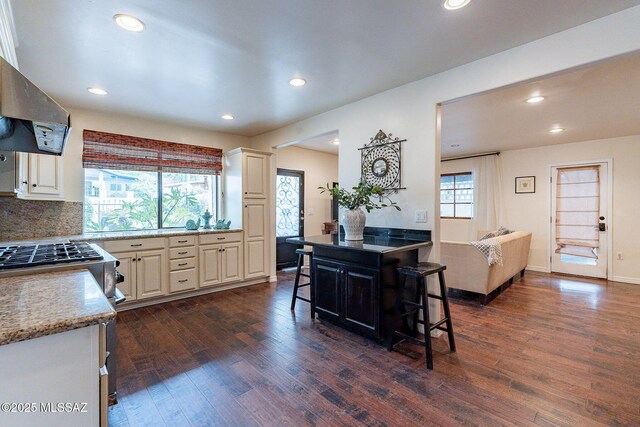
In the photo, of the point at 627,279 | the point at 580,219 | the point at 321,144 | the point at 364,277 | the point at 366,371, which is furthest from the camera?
the point at 321,144

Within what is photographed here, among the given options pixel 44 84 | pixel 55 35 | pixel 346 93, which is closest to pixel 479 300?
pixel 346 93

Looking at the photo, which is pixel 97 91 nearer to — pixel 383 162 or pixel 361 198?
pixel 361 198

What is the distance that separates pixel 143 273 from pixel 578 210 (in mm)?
6988

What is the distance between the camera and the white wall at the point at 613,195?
481 cm

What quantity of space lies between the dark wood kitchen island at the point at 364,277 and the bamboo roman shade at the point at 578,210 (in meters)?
4.41

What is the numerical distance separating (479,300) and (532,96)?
2465mm

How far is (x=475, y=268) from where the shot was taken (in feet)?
12.3

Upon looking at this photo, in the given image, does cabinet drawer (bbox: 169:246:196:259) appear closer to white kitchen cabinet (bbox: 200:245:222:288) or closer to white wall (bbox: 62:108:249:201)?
white kitchen cabinet (bbox: 200:245:222:288)

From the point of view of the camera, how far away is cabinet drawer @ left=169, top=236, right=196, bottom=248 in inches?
148

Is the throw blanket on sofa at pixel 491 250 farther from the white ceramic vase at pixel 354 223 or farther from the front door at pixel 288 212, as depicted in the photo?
the front door at pixel 288 212

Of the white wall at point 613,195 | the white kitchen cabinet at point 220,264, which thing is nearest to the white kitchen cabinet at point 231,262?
the white kitchen cabinet at point 220,264

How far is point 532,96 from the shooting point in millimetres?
3199

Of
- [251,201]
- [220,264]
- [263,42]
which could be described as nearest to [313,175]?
[251,201]

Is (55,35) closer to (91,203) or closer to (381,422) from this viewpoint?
(91,203)
